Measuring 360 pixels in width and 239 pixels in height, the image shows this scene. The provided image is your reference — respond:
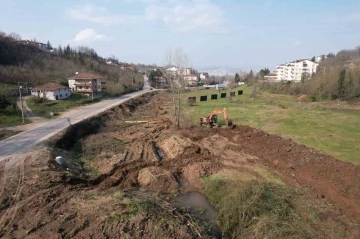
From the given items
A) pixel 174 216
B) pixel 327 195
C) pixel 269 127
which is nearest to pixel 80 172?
pixel 174 216

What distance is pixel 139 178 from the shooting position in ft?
53.2

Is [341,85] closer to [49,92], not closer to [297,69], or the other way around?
Result: [49,92]

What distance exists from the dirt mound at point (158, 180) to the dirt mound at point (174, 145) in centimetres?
398

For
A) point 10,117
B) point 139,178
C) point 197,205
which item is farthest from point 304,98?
point 10,117

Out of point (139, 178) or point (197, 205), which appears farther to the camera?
point (139, 178)

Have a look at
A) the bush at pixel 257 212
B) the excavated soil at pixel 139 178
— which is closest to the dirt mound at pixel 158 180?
the excavated soil at pixel 139 178

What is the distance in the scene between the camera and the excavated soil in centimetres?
1045

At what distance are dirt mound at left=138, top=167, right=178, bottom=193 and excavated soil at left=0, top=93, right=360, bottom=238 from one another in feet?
0.18

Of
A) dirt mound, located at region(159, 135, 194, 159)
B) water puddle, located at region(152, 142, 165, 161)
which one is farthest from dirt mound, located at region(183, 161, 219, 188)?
water puddle, located at region(152, 142, 165, 161)

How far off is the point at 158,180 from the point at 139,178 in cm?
132

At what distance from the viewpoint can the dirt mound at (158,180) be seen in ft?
49.7

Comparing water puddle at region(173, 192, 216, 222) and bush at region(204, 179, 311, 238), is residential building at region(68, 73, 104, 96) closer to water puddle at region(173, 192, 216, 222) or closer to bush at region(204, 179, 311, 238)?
water puddle at region(173, 192, 216, 222)

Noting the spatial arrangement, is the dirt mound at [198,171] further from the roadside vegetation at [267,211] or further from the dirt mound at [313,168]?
the dirt mound at [313,168]

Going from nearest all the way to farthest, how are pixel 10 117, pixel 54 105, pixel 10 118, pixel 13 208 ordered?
1. pixel 13 208
2. pixel 10 118
3. pixel 10 117
4. pixel 54 105
